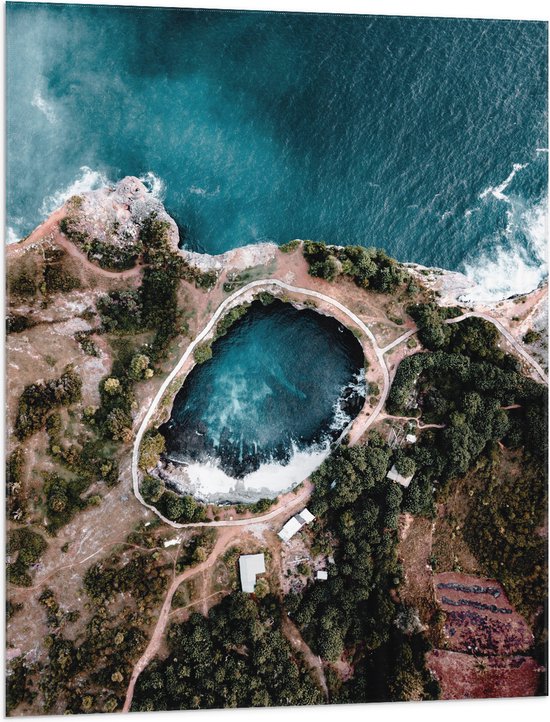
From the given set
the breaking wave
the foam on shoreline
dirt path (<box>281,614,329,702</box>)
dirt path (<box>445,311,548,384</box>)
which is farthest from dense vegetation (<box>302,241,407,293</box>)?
dirt path (<box>281,614,329,702</box>)

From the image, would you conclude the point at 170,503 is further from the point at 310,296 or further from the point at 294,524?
the point at 310,296

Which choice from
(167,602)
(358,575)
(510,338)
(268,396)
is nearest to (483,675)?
(358,575)

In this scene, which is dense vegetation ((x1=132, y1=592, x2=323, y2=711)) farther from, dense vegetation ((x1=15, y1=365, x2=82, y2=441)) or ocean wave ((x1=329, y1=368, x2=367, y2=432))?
dense vegetation ((x1=15, y1=365, x2=82, y2=441))

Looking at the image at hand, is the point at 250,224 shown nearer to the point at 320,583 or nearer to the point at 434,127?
the point at 434,127

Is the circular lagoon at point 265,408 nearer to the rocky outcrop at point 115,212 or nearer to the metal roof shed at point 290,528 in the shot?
the metal roof shed at point 290,528

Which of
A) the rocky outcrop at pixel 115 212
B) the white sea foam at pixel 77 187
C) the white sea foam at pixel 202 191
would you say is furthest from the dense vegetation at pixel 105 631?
the white sea foam at pixel 202 191
